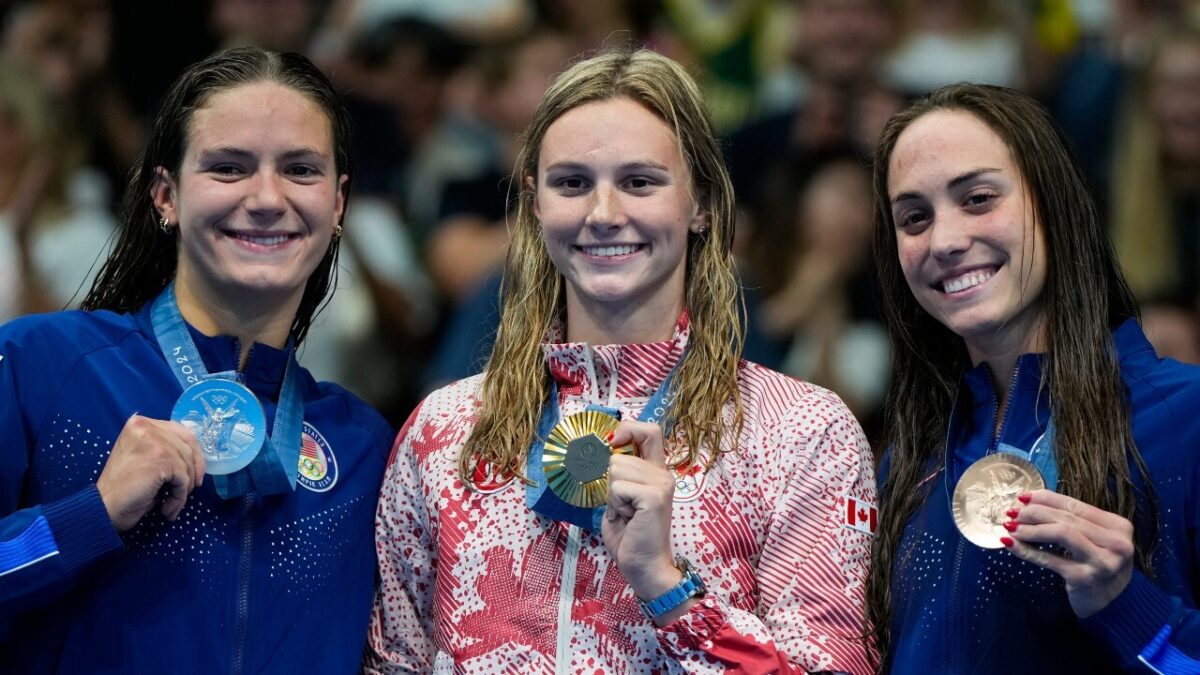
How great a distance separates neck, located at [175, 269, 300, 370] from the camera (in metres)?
3.41

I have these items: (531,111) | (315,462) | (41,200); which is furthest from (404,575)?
(41,200)

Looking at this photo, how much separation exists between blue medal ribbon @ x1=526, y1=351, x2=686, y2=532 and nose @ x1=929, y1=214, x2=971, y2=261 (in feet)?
1.89

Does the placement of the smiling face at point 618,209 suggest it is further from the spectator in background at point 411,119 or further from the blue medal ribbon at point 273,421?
the spectator in background at point 411,119

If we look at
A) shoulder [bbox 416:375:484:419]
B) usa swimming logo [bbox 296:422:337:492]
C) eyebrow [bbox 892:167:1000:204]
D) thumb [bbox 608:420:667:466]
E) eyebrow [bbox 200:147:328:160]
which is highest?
eyebrow [bbox 892:167:1000:204]

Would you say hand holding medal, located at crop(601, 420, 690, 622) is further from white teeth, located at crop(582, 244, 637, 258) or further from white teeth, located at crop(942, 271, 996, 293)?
white teeth, located at crop(942, 271, 996, 293)

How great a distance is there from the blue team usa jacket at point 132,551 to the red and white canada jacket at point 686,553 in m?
0.24

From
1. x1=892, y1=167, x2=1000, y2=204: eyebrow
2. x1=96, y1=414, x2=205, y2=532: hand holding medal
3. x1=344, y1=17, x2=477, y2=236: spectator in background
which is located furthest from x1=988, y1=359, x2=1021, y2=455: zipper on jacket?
x1=344, y1=17, x2=477, y2=236: spectator in background

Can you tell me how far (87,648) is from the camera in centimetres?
306

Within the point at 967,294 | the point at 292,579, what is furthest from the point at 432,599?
the point at 967,294

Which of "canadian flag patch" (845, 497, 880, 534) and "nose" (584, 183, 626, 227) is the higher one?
"nose" (584, 183, 626, 227)

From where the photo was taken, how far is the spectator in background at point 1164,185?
237 inches

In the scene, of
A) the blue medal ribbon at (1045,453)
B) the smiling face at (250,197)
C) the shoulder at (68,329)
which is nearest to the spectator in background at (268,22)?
the smiling face at (250,197)

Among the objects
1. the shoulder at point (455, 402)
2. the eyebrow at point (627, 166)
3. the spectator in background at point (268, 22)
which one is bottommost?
the shoulder at point (455, 402)

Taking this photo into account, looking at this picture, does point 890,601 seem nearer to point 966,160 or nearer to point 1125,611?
point 1125,611
